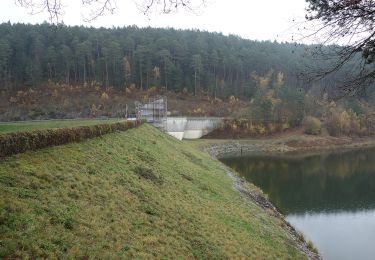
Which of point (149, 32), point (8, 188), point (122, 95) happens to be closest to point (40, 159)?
point (8, 188)

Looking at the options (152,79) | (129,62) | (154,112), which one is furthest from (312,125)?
(129,62)

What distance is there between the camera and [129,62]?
106500 mm

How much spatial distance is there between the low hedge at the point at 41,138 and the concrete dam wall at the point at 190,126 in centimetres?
4913

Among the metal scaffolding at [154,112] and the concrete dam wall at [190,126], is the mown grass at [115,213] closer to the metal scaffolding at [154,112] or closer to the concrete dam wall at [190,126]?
the metal scaffolding at [154,112]

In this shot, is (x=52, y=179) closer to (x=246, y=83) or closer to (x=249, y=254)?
(x=249, y=254)

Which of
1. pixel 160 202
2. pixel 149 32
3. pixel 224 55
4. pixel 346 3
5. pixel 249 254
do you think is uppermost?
pixel 149 32

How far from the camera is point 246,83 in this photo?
10831 cm

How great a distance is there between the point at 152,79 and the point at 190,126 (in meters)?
32.3

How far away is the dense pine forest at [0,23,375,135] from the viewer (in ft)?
269

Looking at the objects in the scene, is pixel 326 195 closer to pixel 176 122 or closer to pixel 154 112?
pixel 154 112

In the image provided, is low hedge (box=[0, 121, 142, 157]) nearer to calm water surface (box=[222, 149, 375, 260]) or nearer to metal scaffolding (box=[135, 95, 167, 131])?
calm water surface (box=[222, 149, 375, 260])

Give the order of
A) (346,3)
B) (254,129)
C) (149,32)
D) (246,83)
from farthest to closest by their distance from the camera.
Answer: (149,32) < (246,83) < (254,129) < (346,3)

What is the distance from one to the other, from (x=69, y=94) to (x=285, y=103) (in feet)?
178

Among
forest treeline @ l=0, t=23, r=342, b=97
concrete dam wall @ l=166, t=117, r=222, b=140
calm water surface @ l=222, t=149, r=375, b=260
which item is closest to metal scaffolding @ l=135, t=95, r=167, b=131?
calm water surface @ l=222, t=149, r=375, b=260
